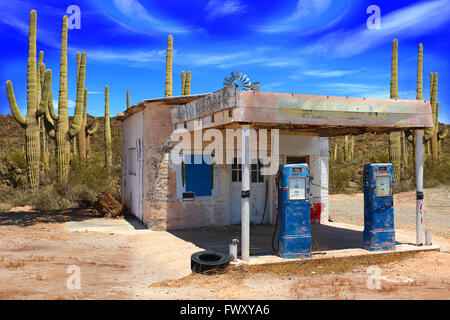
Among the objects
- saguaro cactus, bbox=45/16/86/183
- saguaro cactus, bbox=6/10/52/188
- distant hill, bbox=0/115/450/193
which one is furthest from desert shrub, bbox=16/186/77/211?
distant hill, bbox=0/115/450/193

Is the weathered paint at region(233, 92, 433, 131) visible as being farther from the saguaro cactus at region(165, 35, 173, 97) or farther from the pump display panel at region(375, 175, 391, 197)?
the saguaro cactus at region(165, 35, 173, 97)

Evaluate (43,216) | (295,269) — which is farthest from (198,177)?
(43,216)

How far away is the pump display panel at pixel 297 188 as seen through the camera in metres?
7.52

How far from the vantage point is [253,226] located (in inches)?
458

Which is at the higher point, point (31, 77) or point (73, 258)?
point (31, 77)

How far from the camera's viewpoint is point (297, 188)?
755 centimetres

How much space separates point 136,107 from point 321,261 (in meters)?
7.00

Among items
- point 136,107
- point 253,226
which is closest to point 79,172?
point 136,107

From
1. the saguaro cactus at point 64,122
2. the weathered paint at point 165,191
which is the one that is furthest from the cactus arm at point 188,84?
the weathered paint at point 165,191

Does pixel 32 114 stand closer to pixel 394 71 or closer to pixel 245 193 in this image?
pixel 245 193

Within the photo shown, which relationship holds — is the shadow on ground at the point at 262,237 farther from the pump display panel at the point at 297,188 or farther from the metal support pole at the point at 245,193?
the pump display panel at the point at 297,188

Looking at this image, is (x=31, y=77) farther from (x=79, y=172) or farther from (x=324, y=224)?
(x=324, y=224)

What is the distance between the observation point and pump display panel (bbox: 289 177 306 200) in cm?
752

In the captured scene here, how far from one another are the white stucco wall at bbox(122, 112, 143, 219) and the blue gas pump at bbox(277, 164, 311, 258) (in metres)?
5.59
